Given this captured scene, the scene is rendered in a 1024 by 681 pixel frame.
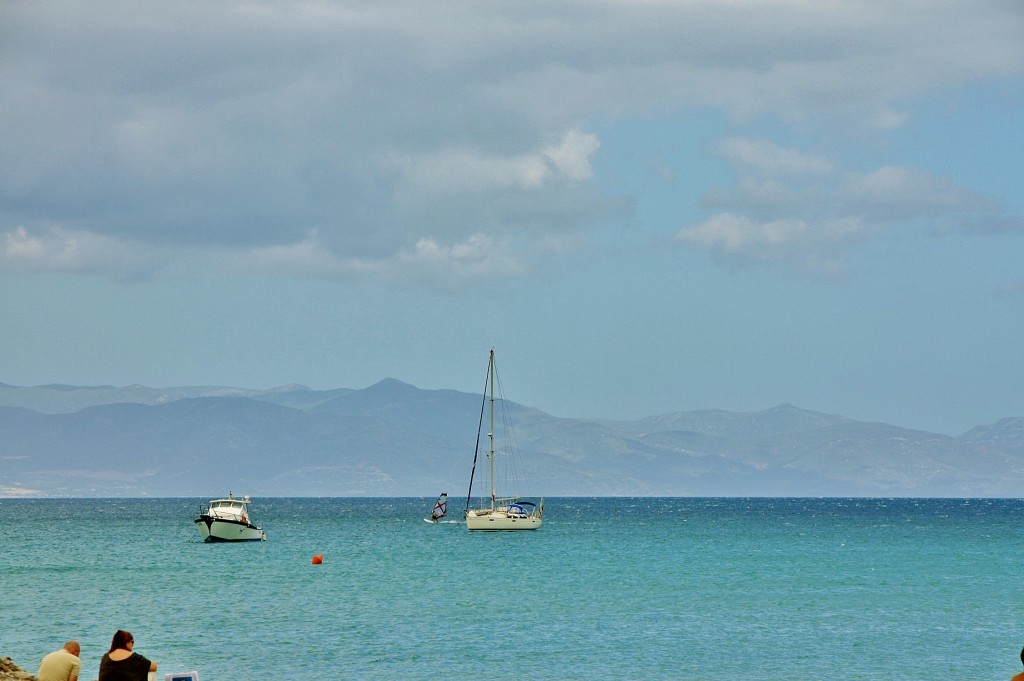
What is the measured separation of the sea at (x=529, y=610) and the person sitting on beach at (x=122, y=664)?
14.0 m

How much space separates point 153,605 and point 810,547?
61696mm

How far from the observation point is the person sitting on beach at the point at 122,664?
24.6m

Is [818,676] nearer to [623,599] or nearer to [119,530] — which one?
[623,599]

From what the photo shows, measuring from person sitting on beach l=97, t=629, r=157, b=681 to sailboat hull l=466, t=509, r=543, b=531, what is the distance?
10067 cm

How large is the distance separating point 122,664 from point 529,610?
33.4 m

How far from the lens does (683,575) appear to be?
7438 centimetres

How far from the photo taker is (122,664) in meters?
24.7

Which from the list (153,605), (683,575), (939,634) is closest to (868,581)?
(683,575)

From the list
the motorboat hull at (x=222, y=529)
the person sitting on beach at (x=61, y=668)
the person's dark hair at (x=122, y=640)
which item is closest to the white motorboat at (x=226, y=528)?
the motorboat hull at (x=222, y=529)

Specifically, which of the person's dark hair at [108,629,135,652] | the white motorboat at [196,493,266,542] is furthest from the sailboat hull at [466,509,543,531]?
the person's dark hair at [108,629,135,652]

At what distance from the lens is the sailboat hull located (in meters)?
125

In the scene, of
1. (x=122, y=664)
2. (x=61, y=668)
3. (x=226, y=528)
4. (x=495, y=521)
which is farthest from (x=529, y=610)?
(x=495, y=521)

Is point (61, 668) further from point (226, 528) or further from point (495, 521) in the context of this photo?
point (495, 521)

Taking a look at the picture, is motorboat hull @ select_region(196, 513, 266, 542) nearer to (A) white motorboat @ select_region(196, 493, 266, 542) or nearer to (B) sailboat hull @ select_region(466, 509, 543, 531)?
(A) white motorboat @ select_region(196, 493, 266, 542)
